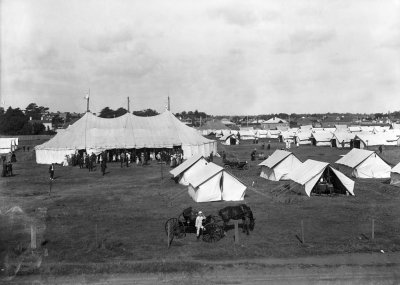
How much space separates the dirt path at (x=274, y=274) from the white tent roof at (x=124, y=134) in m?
33.2

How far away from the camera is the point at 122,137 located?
45531mm

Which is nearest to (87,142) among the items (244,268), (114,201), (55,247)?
(114,201)

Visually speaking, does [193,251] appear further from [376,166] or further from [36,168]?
[36,168]

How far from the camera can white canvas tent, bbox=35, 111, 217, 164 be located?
4362cm

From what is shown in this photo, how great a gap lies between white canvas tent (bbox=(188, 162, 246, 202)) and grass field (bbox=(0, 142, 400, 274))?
605 millimetres

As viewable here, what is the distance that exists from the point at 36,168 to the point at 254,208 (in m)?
26.5

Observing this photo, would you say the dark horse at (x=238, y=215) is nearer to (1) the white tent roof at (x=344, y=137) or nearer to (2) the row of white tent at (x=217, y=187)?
(2) the row of white tent at (x=217, y=187)

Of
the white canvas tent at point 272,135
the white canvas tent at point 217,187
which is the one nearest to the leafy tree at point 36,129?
the white canvas tent at point 272,135

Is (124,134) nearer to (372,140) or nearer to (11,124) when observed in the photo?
(372,140)

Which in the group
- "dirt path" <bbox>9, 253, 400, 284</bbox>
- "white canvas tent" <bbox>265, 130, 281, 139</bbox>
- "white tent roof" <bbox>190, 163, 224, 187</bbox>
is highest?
"white canvas tent" <bbox>265, 130, 281, 139</bbox>

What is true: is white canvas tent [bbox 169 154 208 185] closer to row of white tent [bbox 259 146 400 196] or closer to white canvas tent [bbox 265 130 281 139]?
row of white tent [bbox 259 146 400 196]

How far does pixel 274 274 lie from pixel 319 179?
13.4m

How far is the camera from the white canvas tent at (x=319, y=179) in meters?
23.9

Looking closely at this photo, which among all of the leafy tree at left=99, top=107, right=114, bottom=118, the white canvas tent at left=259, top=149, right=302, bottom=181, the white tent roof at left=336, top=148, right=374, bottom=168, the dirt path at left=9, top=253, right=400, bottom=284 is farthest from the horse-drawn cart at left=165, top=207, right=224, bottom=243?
the leafy tree at left=99, top=107, right=114, bottom=118
